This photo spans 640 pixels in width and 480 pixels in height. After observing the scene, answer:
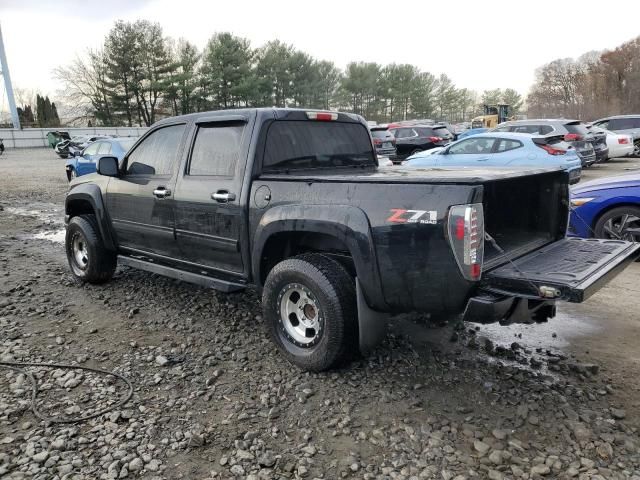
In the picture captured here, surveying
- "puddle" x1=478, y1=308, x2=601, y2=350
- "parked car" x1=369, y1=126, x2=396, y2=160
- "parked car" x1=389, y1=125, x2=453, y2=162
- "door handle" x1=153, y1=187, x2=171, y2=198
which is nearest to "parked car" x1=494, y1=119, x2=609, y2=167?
"parked car" x1=389, y1=125, x2=453, y2=162

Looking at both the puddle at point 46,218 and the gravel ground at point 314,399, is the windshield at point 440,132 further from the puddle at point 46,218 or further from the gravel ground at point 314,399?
the gravel ground at point 314,399

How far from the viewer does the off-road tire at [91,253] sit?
219 inches

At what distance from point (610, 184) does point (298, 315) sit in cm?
457

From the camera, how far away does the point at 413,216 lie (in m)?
2.91

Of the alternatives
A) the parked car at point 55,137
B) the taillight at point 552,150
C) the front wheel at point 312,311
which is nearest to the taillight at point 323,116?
the front wheel at point 312,311

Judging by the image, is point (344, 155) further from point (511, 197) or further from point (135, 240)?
point (135, 240)

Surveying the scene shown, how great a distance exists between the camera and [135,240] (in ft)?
16.8

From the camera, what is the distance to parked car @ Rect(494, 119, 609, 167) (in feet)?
47.4

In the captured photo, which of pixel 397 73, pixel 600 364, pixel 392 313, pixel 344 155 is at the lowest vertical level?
pixel 600 364

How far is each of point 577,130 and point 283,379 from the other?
14.3 metres

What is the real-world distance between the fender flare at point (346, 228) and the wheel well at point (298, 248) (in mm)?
159

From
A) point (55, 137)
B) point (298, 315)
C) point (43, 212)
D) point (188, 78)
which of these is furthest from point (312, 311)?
point (188, 78)

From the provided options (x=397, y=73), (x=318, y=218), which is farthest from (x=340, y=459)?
(x=397, y=73)

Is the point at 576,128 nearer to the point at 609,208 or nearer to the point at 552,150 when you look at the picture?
the point at 552,150
